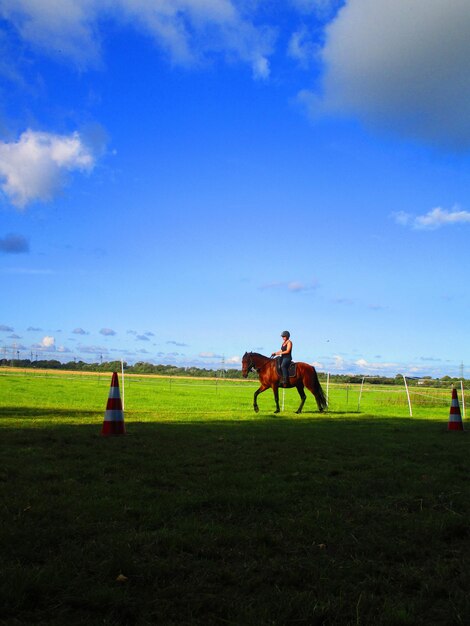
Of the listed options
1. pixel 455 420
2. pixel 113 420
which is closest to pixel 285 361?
pixel 455 420

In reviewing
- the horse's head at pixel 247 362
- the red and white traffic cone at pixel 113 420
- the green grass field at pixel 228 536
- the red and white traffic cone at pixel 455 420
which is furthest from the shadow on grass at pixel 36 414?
the red and white traffic cone at pixel 455 420

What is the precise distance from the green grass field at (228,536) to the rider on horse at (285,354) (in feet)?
30.8

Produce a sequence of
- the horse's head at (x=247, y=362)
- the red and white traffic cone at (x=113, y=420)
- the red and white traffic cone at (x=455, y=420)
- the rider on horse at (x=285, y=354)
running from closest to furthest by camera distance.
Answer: the red and white traffic cone at (x=113, y=420), the red and white traffic cone at (x=455, y=420), the rider on horse at (x=285, y=354), the horse's head at (x=247, y=362)

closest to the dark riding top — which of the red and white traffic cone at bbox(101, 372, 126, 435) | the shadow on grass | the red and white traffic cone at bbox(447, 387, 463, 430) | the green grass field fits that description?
the red and white traffic cone at bbox(447, 387, 463, 430)

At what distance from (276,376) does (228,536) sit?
14295mm

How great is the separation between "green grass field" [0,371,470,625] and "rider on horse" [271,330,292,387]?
370 inches

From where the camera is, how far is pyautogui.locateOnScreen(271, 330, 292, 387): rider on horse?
17.7 meters

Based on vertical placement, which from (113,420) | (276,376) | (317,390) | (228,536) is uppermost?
(276,376)

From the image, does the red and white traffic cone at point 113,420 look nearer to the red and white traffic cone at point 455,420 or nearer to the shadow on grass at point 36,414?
the shadow on grass at point 36,414

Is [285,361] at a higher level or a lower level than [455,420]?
higher

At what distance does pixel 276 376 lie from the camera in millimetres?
18297

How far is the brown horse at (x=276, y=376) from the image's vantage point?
18.2 metres

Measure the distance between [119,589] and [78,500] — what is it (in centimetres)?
208

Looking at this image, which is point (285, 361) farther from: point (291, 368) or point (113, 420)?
point (113, 420)
